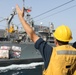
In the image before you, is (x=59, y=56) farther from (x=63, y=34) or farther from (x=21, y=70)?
(x=21, y=70)

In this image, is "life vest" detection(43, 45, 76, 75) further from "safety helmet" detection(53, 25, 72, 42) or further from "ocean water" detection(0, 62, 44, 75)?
"ocean water" detection(0, 62, 44, 75)

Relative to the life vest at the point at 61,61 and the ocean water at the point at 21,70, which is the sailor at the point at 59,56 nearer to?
the life vest at the point at 61,61

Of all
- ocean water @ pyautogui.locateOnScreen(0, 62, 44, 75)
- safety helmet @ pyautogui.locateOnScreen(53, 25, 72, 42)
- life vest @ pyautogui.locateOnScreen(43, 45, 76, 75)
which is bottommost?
ocean water @ pyautogui.locateOnScreen(0, 62, 44, 75)

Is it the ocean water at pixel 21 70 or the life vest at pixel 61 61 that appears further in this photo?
the ocean water at pixel 21 70

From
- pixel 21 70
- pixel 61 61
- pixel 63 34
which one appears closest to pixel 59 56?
pixel 61 61

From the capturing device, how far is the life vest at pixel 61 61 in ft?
8.98

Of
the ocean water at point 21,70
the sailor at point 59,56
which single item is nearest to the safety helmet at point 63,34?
the sailor at point 59,56

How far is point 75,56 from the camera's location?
2.84m

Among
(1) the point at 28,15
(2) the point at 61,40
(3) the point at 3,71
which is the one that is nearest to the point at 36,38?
(2) the point at 61,40

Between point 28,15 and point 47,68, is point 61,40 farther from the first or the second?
point 28,15

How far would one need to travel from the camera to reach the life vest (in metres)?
2.74

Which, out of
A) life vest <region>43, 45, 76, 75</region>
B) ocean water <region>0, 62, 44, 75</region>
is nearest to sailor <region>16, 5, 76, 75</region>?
life vest <region>43, 45, 76, 75</region>

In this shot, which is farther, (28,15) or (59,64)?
(28,15)

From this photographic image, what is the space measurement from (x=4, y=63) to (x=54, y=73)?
4379 millimetres
